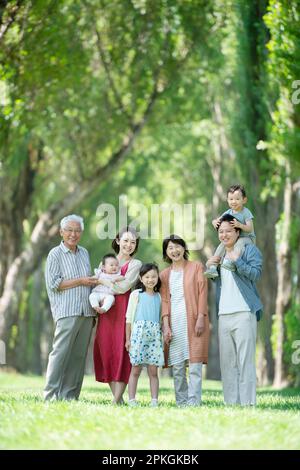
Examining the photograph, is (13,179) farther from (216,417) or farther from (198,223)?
(216,417)

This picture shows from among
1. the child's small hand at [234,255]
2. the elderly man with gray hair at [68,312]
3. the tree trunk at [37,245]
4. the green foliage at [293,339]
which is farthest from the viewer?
the tree trunk at [37,245]

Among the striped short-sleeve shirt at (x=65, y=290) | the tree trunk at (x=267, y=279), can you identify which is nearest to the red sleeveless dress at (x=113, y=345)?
the striped short-sleeve shirt at (x=65, y=290)

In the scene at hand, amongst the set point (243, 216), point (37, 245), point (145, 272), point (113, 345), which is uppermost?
point (37, 245)

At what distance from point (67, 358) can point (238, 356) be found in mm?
2059

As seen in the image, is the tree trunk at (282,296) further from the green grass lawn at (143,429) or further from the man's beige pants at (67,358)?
the green grass lawn at (143,429)

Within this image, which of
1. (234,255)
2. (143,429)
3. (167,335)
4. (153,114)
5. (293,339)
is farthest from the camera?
(153,114)

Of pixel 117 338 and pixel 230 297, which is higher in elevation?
pixel 230 297

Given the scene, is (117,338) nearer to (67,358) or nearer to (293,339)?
(67,358)

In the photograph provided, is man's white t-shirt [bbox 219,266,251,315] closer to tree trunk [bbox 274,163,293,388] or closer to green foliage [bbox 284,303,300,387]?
green foliage [bbox 284,303,300,387]

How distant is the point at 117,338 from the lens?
10.4m

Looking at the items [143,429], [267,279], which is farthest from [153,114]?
[143,429]

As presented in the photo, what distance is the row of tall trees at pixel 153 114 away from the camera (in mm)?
18828

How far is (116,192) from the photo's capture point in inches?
1399

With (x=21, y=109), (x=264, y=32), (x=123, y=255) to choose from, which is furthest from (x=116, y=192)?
(x=123, y=255)
